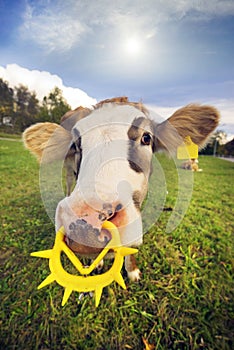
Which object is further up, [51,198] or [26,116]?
[26,116]

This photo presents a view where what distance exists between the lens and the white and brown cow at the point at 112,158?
4.07ft

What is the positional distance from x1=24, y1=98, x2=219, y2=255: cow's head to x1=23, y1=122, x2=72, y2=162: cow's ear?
1 centimetres

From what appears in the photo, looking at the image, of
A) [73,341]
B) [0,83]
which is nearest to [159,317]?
[73,341]

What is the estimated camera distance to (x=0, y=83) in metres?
32.0

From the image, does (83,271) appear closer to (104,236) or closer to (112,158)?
(104,236)

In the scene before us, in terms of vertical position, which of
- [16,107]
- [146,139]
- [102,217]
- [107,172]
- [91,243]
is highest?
[16,107]

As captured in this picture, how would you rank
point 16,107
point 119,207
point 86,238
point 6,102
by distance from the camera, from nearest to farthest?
1. point 86,238
2. point 119,207
3. point 6,102
4. point 16,107

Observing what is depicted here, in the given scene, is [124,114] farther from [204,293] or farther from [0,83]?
[0,83]

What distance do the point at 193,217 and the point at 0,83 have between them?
36.7 meters

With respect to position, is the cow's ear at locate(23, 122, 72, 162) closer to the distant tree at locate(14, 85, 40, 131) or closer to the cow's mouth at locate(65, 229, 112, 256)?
the cow's mouth at locate(65, 229, 112, 256)

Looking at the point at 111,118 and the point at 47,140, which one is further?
the point at 47,140

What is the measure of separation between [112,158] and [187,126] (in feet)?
4.16

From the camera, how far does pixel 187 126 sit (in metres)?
2.42

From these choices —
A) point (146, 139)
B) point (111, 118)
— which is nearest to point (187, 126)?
point (146, 139)
